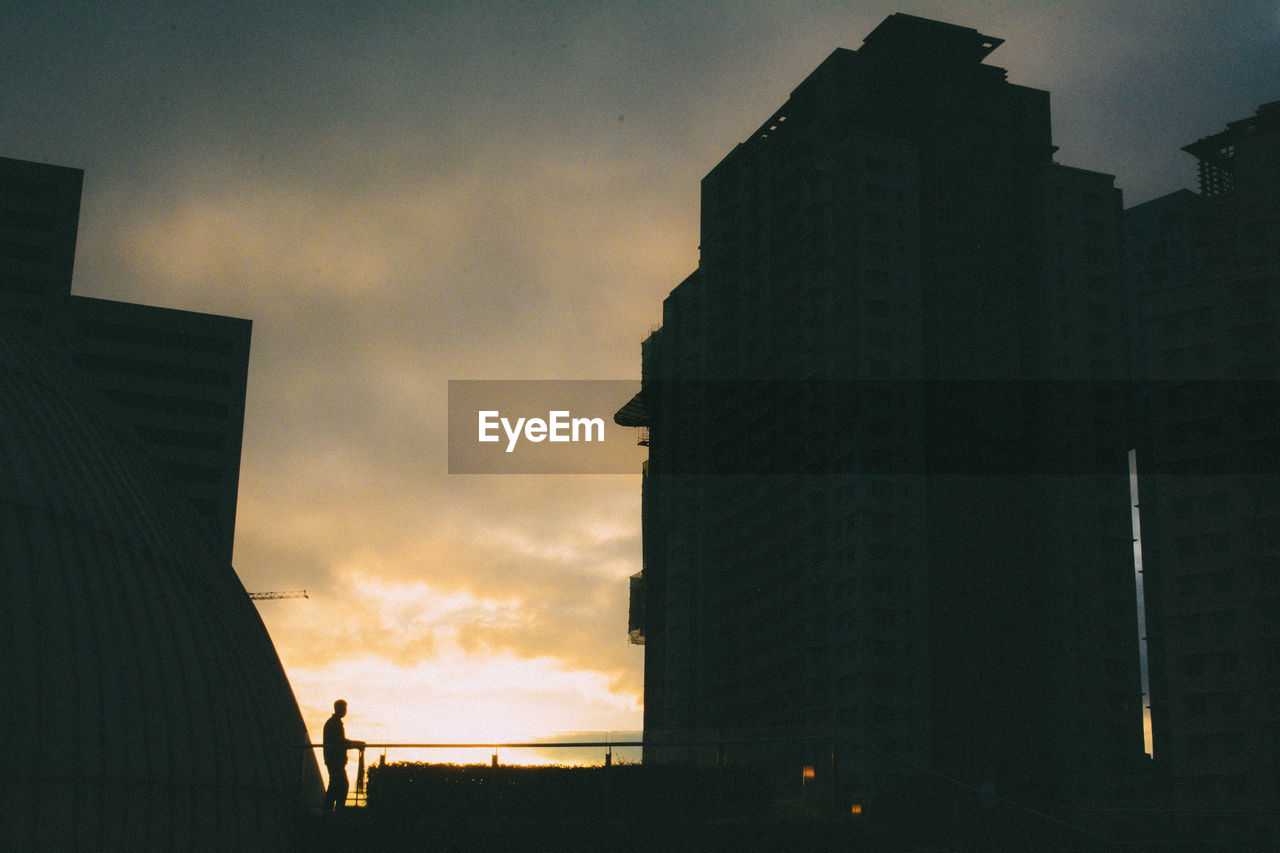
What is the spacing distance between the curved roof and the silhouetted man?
2.61 feet

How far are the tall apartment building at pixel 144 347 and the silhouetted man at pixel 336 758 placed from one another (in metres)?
138

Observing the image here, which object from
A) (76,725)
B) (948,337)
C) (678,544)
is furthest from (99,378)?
(76,725)

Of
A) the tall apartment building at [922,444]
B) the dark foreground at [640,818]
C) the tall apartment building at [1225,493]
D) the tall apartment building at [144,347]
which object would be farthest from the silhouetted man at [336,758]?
the tall apartment building at [144,347]

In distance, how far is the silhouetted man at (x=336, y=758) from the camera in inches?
947

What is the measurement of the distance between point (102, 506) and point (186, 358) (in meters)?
152

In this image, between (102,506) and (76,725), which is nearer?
(76,725)

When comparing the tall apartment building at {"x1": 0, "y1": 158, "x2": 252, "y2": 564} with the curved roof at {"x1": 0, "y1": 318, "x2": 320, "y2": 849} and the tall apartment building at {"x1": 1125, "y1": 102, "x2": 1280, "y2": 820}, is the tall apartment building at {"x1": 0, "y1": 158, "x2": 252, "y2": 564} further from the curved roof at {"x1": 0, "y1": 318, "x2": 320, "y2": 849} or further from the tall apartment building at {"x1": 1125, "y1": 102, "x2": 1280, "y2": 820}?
the curved roof at {"x1": 0, "y1": 318, "x2": 320, "y2": 849}

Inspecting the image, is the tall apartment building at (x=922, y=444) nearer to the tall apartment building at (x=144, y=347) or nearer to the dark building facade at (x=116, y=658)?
the tall apartment building at (x=144, y=347)

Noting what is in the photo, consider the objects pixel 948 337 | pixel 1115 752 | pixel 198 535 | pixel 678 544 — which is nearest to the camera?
pixel 198 535

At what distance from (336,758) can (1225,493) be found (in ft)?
334

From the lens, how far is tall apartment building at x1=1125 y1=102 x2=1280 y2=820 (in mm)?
103375

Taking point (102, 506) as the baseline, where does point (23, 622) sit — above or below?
below

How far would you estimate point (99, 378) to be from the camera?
16350cm

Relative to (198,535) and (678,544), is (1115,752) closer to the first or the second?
(678,544)
